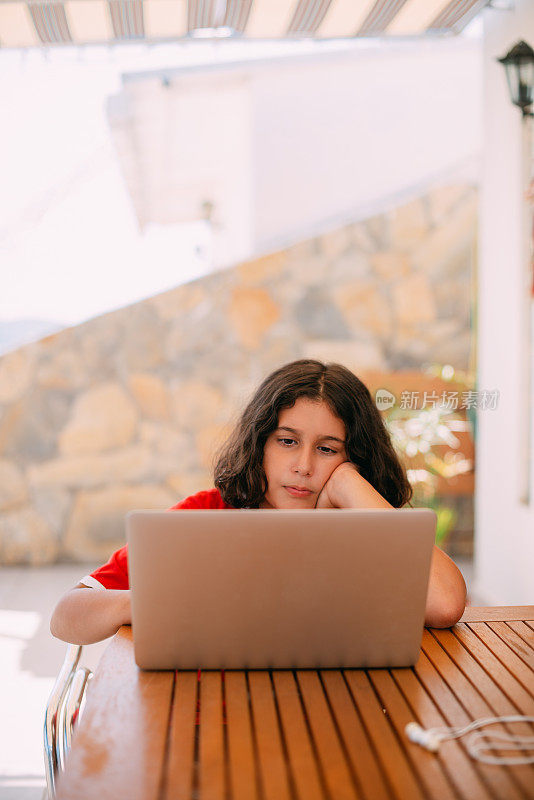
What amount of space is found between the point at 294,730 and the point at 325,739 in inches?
1.6

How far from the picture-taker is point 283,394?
66.6 inches

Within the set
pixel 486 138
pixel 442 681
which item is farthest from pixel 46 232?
pixel 442 681

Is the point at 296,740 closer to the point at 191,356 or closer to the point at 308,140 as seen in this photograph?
the point at 191,356

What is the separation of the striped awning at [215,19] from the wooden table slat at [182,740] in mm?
2630

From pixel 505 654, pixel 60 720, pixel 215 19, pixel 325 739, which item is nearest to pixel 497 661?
pixel 505 654

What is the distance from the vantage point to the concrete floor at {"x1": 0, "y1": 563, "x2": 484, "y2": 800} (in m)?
2.28

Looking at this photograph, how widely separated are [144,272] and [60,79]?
3.86 ft

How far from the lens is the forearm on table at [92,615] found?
1.33 metres

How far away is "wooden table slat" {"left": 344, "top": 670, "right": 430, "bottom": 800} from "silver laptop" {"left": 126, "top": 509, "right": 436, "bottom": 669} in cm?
4

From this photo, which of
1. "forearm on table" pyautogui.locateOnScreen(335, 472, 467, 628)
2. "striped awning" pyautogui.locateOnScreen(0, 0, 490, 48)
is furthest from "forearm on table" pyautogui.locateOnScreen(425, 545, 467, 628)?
→ "striped awning" pyautogui.locateOnScreen(0, 0, 490, 48)

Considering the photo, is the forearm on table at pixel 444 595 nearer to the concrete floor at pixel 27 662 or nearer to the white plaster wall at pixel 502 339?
the concrete floor at pixel 27 662

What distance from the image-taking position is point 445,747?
903 millimetres

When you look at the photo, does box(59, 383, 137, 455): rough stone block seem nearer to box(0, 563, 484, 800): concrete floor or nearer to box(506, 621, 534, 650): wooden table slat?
box(0, 563, 484, 800): concrete floor

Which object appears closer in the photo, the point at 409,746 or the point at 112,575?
the point at 409,746
